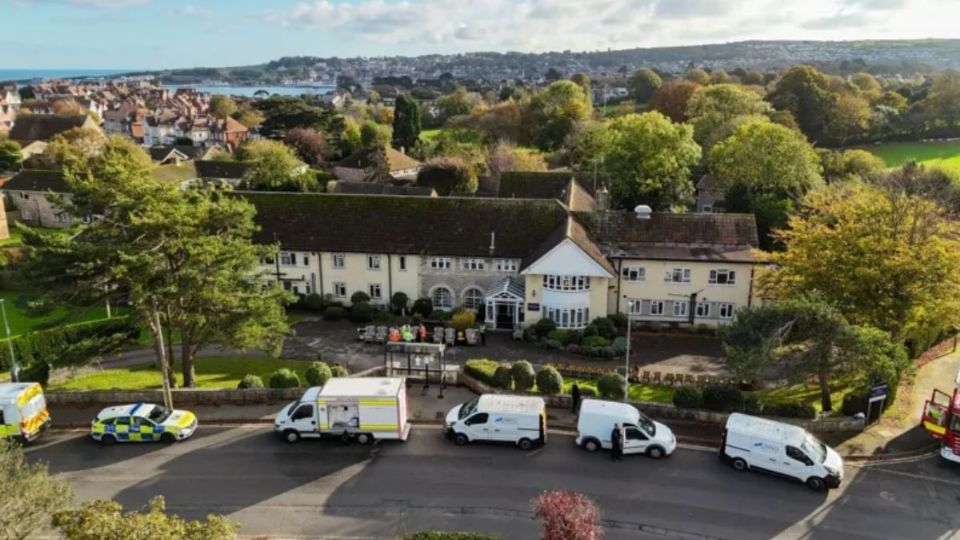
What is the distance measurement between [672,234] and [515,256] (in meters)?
10.1

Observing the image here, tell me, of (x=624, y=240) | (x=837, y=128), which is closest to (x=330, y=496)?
(x=624, y=240)

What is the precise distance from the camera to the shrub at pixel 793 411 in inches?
1062

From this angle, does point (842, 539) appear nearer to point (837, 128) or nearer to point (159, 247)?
point (159, 247)

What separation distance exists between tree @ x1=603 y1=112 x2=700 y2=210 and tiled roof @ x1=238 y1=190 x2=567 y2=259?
19677 mm

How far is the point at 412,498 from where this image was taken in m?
22.2

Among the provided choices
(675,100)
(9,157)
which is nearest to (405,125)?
(675,100)

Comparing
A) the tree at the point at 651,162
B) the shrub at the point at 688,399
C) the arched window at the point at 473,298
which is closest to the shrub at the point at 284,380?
the arched window at the point at 473,298

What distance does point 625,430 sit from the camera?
24562 mm

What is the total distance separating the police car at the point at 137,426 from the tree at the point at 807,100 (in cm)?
8554

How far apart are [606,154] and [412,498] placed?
155 ft

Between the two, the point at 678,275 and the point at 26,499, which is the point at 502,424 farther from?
the point at 678,275

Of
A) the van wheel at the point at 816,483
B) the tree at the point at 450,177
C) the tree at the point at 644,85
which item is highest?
the tree at the point at 644,85

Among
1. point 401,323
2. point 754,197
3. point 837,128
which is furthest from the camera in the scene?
point 837,128

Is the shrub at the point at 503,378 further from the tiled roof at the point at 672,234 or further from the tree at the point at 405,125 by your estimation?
the tree at the point at 405,125
